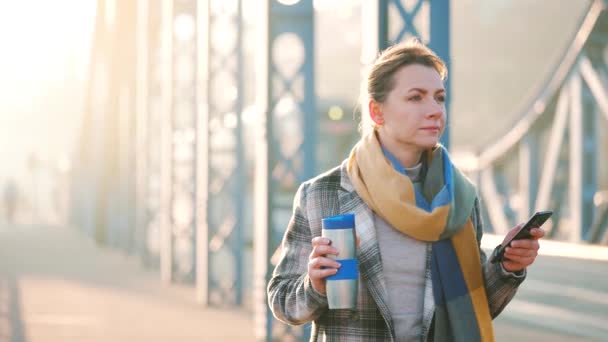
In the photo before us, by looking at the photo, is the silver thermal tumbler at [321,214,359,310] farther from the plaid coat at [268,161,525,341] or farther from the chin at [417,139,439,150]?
the chin at [417,139,439,150]

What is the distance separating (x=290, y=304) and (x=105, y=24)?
2259 cm

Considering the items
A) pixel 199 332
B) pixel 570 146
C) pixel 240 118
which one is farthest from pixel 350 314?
pixel 570 146

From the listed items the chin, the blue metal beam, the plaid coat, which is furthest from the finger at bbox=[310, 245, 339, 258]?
the blue metal beam

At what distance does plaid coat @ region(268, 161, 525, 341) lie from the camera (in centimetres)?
240

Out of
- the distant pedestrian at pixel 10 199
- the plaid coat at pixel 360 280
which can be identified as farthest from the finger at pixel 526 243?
the distant pedestrian at pixel 10 199

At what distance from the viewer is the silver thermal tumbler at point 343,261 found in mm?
2266

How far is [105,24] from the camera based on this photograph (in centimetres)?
2422

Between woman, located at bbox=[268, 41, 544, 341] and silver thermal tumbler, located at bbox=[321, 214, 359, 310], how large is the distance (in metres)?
0.05

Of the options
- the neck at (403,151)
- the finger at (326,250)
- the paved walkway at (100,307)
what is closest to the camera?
the finger at (326,250)

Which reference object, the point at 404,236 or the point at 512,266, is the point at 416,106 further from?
the point at 512,266

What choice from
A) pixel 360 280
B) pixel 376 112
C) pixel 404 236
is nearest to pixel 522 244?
pixel 404 236

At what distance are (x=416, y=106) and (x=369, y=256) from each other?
387mm

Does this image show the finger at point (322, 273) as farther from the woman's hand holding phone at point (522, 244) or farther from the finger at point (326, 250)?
the woman's hand holding phone at point (522, 244)

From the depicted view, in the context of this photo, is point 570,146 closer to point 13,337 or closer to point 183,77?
point 183,77
